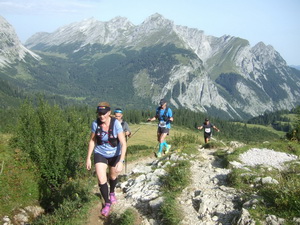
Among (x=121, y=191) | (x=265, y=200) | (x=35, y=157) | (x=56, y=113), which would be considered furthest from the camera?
(x=56, y=113)

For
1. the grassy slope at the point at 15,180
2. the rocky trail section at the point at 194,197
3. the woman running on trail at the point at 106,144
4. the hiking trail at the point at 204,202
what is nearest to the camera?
the hiking trail at the point at 204,202

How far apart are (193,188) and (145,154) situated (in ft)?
36.4

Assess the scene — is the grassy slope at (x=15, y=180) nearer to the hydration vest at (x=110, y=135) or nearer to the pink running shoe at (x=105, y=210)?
the pink running shoe at (x=105, y=210)

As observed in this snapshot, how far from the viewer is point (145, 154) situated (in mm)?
20859

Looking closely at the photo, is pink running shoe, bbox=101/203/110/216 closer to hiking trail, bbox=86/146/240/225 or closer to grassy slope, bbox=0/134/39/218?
hiking trail, bbox=86/146/240/225

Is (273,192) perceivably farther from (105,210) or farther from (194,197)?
(105,210)

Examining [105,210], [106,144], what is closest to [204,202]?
[105,210]

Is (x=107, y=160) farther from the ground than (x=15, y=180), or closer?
farther from the ground

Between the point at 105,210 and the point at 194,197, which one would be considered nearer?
the point at 105,210

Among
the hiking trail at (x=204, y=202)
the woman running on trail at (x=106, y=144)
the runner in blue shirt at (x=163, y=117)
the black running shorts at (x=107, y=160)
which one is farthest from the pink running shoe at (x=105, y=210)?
the runner in blue shirt at (x=163, y=117)

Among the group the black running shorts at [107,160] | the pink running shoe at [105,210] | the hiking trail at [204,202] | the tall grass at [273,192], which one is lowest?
the pink running shoe at [105,210]

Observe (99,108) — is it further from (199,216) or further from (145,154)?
(145,154)

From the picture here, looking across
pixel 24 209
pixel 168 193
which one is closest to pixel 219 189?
pixel 168 193

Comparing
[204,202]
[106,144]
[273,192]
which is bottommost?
[204,202]
